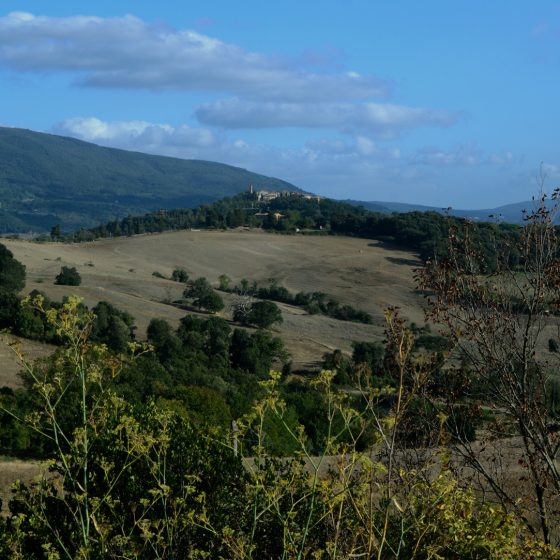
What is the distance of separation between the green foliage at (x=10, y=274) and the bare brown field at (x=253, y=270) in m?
1.19

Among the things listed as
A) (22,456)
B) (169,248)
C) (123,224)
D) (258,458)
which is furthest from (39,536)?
(123,224)

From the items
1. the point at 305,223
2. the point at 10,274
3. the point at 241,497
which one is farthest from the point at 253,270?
the point at 241,497

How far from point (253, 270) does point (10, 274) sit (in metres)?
27.7

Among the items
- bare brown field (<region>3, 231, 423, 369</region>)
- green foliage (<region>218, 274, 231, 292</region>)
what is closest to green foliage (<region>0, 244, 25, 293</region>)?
bare brown field (<region>3, 231, 423, 369</region>)

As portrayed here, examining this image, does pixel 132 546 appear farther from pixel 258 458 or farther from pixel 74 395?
pixel 74 395

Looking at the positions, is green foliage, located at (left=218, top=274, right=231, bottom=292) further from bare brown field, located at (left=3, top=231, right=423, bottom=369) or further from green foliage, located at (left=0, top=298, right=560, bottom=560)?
green foliage, located at (left=0, top=298, right=560, bottom=560)

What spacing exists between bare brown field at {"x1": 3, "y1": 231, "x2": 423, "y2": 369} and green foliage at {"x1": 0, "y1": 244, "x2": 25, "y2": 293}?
1.19 meters

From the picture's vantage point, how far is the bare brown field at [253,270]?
45844mm

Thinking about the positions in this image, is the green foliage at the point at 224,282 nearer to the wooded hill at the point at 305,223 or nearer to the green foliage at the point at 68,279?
the green foliage at the point at 68,279

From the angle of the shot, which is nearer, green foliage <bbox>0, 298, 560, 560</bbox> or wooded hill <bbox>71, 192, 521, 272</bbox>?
green foliage <bbox>0, 298, 560, 560</bbox>

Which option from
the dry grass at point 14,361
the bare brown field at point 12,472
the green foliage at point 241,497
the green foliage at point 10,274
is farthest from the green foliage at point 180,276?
the green foliage at point 241,497

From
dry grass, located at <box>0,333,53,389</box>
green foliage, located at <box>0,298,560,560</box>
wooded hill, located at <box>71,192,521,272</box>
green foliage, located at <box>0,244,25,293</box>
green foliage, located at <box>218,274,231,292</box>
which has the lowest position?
dry grass, located at <box>0,333,53,389</box>

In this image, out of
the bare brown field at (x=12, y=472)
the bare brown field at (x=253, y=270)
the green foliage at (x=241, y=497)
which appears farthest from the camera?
the bare brown field at (x=253, y=270)

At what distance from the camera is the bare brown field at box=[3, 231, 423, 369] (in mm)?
45844
